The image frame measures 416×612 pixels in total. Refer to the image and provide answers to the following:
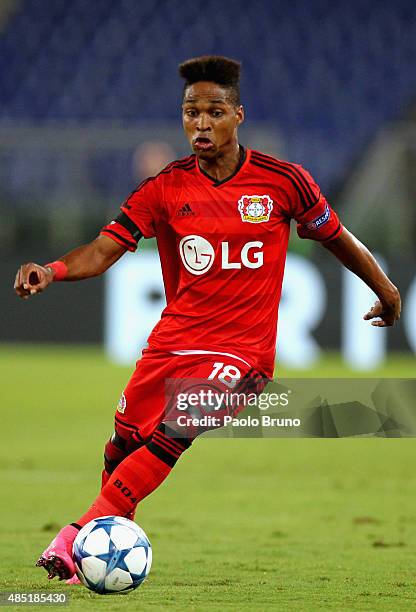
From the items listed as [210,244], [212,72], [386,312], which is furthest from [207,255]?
[386,312]

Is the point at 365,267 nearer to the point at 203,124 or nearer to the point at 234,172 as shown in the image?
the point at 234,172

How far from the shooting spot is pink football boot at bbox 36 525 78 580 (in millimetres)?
3936

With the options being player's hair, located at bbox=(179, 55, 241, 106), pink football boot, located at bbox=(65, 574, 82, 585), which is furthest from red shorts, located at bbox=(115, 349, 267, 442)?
player's hair, located at bbox=(179, 55, 241, 106)

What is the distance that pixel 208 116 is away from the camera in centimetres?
420

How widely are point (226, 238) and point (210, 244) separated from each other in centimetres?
6

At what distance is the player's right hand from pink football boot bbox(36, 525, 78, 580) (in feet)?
2.77

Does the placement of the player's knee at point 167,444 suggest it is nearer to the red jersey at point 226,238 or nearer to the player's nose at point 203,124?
the red jersey at point 226,238

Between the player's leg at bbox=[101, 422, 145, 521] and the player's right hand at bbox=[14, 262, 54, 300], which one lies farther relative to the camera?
the player's leg at bbox=[101, 422, 145, 521]

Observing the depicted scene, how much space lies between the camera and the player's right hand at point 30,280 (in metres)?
3.88

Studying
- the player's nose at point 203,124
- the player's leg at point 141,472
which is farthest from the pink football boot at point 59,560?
the player's nose at point 203,124

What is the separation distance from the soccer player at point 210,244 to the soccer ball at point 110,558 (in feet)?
0.61

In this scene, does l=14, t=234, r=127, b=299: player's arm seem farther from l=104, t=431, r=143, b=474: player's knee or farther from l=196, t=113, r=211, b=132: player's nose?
l=104, t=431, r=143, b=474: player's knee

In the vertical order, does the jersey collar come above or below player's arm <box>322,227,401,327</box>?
above

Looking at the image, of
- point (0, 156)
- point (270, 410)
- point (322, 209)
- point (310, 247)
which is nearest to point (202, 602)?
point (270, 410)
